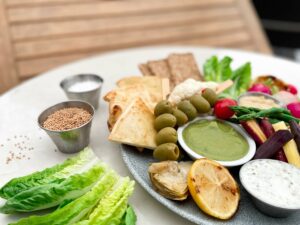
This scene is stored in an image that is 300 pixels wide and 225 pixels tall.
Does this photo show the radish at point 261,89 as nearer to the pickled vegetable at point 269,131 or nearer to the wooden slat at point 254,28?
the pickled vegetable at point 269,131

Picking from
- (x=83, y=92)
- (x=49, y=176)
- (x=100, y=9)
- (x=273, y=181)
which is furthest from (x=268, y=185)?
(x=100, y=9)

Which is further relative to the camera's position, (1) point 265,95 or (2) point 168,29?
(2) point 168,29

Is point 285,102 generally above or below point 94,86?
below

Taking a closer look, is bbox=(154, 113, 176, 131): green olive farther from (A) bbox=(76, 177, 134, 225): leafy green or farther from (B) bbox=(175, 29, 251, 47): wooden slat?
(B) bbox=(175, 29, 251, 47): wooden slat

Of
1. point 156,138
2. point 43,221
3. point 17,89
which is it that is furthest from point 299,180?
point 17,89

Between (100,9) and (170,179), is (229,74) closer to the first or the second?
(170,179)

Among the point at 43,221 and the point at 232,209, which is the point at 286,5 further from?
the point at 43,221

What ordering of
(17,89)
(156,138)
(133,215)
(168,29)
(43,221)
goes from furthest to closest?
(168,29), (17,89), (156,138), (133,215), (43,221)

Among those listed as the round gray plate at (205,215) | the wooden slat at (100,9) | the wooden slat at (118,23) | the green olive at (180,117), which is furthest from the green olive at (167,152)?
the wooden slat at (100,9)
